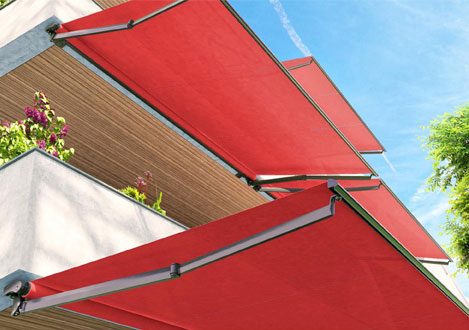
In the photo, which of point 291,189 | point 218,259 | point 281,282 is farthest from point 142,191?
point 218,259

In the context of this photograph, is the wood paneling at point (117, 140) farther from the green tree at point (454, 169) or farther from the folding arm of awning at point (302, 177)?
the green tree at point (454, 169)

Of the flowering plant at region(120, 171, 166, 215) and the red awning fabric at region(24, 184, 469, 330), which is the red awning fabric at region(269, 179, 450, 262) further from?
the red awning fabric at region(24, 184, 469, 330)

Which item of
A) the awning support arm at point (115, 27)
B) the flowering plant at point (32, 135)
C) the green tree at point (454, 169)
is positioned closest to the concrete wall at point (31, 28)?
the awning support arm at point (115, 27)

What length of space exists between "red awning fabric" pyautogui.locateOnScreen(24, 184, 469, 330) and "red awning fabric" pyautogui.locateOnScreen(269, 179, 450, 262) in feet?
14.6

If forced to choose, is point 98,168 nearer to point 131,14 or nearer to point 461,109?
point 131,14

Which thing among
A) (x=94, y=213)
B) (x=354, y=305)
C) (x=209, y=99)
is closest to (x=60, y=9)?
(x=209, y=99)

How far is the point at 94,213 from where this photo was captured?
5457 millimetres

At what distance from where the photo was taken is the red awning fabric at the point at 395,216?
8945 mm

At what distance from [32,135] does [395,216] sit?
6.11 meters

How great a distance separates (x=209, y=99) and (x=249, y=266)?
3433mm

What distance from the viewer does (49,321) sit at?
5.19 m

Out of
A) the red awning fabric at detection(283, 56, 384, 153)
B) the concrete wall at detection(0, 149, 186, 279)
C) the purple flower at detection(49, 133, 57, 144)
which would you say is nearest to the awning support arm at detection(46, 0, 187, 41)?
the purple flower at detection(49, 133, 57, 144)

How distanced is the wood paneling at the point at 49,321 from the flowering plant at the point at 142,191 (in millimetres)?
2251

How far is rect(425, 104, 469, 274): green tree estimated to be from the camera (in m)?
21.5
